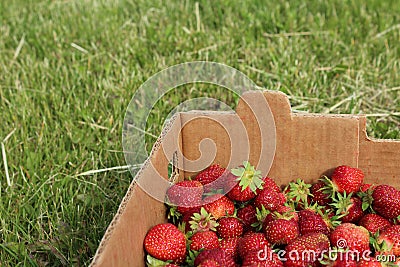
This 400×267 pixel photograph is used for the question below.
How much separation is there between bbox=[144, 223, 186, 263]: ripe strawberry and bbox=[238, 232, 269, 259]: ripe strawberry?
0.41 feet

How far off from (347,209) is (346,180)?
2.8 inches

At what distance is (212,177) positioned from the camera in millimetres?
1526

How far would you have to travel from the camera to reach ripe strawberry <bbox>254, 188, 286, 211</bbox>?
4.65 ft

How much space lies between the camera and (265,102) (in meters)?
1.51

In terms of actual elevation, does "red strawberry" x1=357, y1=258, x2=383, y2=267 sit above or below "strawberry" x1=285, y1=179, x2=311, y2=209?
above

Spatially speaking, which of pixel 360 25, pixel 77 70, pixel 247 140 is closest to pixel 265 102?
pixel 247 140

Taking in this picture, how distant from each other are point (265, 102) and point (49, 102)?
3.44ft

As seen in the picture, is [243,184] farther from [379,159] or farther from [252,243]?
[379,159]

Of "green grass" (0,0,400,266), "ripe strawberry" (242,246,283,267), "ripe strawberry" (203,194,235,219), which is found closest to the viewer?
"ripe strawberry" (242,246,283,267)

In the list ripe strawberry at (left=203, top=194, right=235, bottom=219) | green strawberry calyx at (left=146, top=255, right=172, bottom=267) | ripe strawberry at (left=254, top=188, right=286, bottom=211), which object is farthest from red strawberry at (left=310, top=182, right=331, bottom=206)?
green strawberry calyx at (left=146, top=255, right=172, bottom=267)

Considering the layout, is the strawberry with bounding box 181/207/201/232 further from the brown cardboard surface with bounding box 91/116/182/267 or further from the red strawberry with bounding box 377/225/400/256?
the red strawberry with bounding box 377/225/400/256

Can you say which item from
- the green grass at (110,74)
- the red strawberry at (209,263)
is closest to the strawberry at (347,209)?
the red strawberry at (209,263)

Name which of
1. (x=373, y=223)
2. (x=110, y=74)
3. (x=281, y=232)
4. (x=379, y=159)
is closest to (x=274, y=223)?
(x=281, y=232)

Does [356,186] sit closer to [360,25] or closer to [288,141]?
[288,141]
